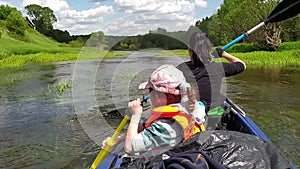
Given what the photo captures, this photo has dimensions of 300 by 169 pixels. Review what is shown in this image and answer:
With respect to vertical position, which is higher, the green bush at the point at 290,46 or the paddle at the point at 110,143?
the green bush at the point at 290,46

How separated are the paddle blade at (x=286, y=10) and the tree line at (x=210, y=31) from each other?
2.40 m

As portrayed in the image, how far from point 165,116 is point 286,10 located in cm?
397

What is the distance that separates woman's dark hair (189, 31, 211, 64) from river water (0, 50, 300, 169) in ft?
1.47

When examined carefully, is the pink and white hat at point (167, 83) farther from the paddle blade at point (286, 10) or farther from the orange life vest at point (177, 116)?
the paddle blade at point (286, 10)

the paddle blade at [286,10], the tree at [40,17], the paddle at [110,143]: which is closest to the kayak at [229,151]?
the paddle at [110,143]

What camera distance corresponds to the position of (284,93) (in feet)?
33.3

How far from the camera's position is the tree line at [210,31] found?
3.52 m

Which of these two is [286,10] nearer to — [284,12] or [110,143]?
[284,12]

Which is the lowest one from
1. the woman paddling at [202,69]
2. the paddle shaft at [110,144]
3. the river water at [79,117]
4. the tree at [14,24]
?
the river water at [79,117]

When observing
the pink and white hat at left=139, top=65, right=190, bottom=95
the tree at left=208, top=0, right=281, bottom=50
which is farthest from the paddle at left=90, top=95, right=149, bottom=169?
the tree at left=208, top=0, right=281, bottom=50

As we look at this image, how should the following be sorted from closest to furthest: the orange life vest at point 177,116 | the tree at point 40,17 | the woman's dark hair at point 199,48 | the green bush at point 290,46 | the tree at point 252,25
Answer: the orange life vest at point 177,116, the woman's dark hair at point 199,48, the green bush at point 290,46, the tree at point 252,25, the tree at point 40,17

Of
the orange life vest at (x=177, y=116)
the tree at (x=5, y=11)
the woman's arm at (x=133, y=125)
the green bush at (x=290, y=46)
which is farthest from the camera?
the tree at (x=5, y=11)

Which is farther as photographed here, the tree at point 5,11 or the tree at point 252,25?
the tree at point 5,11

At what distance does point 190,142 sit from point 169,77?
515 millimetres
